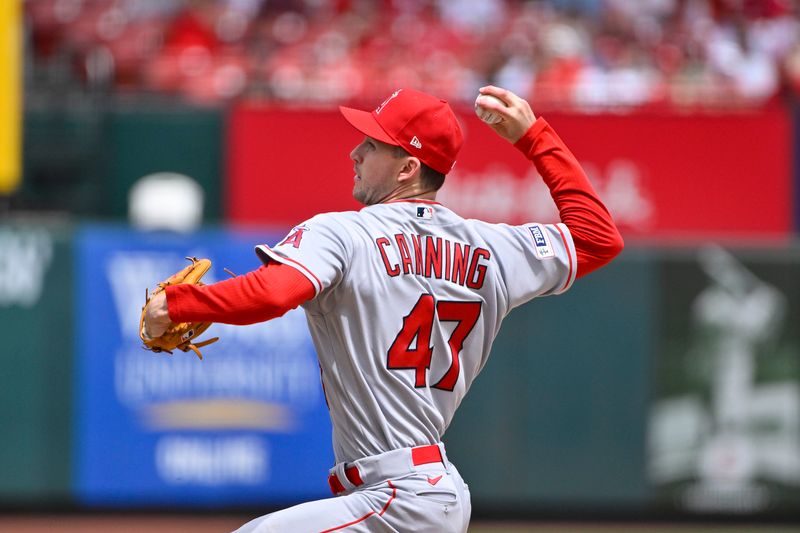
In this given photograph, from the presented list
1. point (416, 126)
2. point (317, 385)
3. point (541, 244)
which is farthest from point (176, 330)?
point (317, 385)

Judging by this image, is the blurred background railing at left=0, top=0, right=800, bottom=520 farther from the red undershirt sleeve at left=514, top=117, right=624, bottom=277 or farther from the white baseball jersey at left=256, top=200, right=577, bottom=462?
the white baseball jersey at left=256, top=200, right=577, bottom=462

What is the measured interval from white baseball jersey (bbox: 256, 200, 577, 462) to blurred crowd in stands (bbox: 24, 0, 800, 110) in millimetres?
5645

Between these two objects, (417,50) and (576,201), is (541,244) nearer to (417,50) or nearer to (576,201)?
(576,201)

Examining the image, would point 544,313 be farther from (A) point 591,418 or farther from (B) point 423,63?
(B) point 423,63

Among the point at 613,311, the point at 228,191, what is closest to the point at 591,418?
the point at 613,311

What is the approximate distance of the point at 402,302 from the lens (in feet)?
10.3

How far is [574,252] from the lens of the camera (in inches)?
134

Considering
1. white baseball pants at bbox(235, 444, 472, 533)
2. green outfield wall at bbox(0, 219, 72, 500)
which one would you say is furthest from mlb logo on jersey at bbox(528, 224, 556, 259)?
green outfield wall at bbox(0, 219, 72, 500)

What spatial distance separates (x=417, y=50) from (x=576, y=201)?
7.16m

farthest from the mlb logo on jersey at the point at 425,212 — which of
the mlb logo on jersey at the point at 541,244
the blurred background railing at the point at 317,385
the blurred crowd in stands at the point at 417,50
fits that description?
the blurred crowd in stands at the point at 417,50

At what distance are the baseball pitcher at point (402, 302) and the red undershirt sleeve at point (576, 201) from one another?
0.03m

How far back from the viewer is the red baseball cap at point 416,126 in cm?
322

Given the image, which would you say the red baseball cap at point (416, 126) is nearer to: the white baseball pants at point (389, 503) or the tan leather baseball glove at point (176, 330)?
the tan leather baseball glove at point (176, 330)

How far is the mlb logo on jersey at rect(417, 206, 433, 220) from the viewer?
10.6 feet
